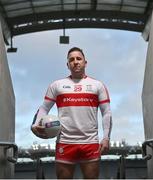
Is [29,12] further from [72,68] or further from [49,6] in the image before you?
[72,68]

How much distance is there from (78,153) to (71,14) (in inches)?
877

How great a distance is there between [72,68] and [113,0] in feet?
65.9

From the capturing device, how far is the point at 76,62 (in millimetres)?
6199

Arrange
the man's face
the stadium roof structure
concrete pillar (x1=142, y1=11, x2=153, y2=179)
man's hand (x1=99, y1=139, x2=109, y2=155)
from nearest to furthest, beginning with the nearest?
man's hand (x1=99, y1=139, x2=109, y2=155)
the man's face
concrete pillar (x1=142, y1=11, x2=153, y2=179)
the stadium roof structure

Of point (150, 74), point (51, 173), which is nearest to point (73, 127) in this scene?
point (150, 74)

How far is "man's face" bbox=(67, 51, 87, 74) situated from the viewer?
6195mm

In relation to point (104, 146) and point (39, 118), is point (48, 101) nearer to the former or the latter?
point (39, 118)

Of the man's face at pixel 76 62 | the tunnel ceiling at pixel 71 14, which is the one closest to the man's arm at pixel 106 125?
the man's face at pixel 76 62

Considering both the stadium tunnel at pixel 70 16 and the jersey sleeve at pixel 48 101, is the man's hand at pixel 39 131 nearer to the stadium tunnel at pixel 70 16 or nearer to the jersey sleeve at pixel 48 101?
the jersey sleeve at pixel 48 101

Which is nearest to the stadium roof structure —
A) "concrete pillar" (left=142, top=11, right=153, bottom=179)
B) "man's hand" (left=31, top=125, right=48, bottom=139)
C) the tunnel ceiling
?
the tunnel ceiling

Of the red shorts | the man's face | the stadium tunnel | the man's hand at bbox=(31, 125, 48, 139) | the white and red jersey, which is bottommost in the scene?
the red shorts

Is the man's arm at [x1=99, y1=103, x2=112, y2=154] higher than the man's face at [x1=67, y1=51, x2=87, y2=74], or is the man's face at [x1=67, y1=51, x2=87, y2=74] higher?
the man's face at [x1=67, y1=51, x2=87, y2=74]

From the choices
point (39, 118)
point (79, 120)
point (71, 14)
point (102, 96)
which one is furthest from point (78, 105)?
point (71, 14)

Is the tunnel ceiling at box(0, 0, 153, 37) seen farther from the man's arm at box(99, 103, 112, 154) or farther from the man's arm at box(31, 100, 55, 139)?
the man's arm at box(99, 103, 112, 154)
